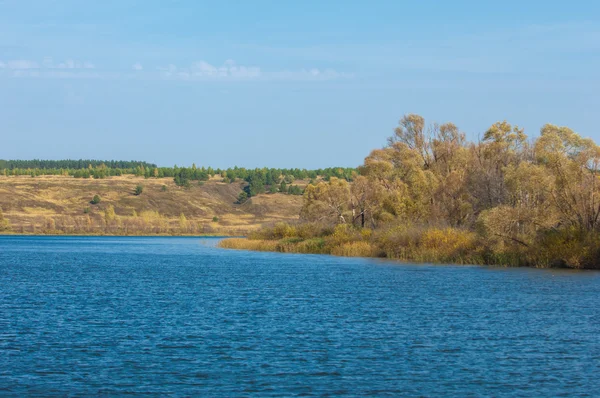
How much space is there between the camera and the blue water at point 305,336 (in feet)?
66.9

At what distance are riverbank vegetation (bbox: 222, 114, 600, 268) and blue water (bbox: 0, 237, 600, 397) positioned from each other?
5.49 m

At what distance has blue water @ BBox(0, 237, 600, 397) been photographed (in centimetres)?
2041

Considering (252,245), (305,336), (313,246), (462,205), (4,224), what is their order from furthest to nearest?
(4,224) → (252,245) → (313,246) → (462,205) → (305,336)

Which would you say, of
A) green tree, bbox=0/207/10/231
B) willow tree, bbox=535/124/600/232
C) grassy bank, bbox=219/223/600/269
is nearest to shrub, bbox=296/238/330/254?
grassy bank, bbox=219/223/600/269

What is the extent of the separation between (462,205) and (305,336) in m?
45.0

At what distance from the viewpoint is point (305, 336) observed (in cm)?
2727

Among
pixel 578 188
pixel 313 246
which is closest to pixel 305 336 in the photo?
pixel 578 188

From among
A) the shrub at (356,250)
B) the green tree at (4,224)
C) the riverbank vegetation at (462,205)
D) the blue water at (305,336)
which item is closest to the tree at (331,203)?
the riverbank vegetation at (462,205)

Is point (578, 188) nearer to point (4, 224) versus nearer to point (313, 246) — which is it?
point (313, 246)

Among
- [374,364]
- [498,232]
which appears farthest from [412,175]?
[374,364]

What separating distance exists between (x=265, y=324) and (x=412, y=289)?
1485 cm

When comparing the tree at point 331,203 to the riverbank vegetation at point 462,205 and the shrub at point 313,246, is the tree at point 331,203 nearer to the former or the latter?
the riverbank vegetation at point 462,205

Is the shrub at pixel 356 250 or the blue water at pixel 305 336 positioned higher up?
the shrub at pixel 356 250

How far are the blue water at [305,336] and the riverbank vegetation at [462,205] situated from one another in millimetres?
5488
